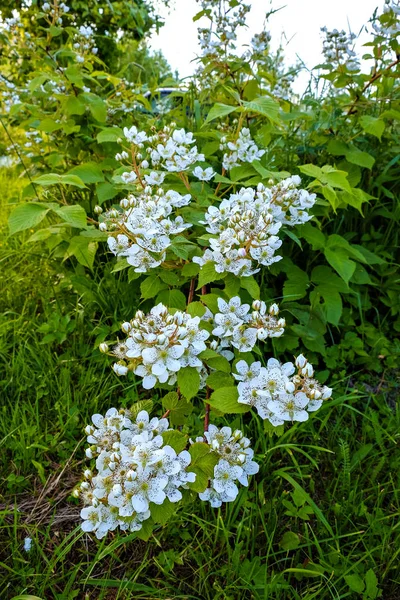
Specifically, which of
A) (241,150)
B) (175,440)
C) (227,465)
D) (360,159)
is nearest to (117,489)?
(175,440)

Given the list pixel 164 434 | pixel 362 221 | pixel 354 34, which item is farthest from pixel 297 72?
pixel 164 434

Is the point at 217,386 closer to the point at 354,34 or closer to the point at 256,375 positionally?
the point at 256,375

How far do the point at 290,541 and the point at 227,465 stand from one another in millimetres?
388

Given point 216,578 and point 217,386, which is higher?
point 217,386

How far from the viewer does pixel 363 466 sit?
1.61m

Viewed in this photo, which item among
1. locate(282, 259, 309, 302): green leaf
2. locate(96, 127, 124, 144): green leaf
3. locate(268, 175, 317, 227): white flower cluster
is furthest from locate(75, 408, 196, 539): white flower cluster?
locate(96, 127, 124, 144): green leaf

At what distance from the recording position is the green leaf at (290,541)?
1.33 m

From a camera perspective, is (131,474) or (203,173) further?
(203,173)

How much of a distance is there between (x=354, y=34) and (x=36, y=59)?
1.50 m

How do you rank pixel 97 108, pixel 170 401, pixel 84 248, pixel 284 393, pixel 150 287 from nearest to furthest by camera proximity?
1. pixel 284 393
2. pixel 170 401
3. pixel 150 287
4. pixel 84 248
5. pixel 97 108

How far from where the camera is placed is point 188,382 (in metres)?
1.12

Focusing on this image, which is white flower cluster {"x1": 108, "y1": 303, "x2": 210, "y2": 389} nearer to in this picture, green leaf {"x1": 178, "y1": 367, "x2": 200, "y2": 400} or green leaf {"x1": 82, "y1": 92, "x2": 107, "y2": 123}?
green leaf {"x1": 178, "y1": 367, "x2": 200, "y2": 400}

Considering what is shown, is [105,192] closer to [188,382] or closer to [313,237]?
[313,237]

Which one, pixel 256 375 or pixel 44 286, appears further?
pixel 44 286
